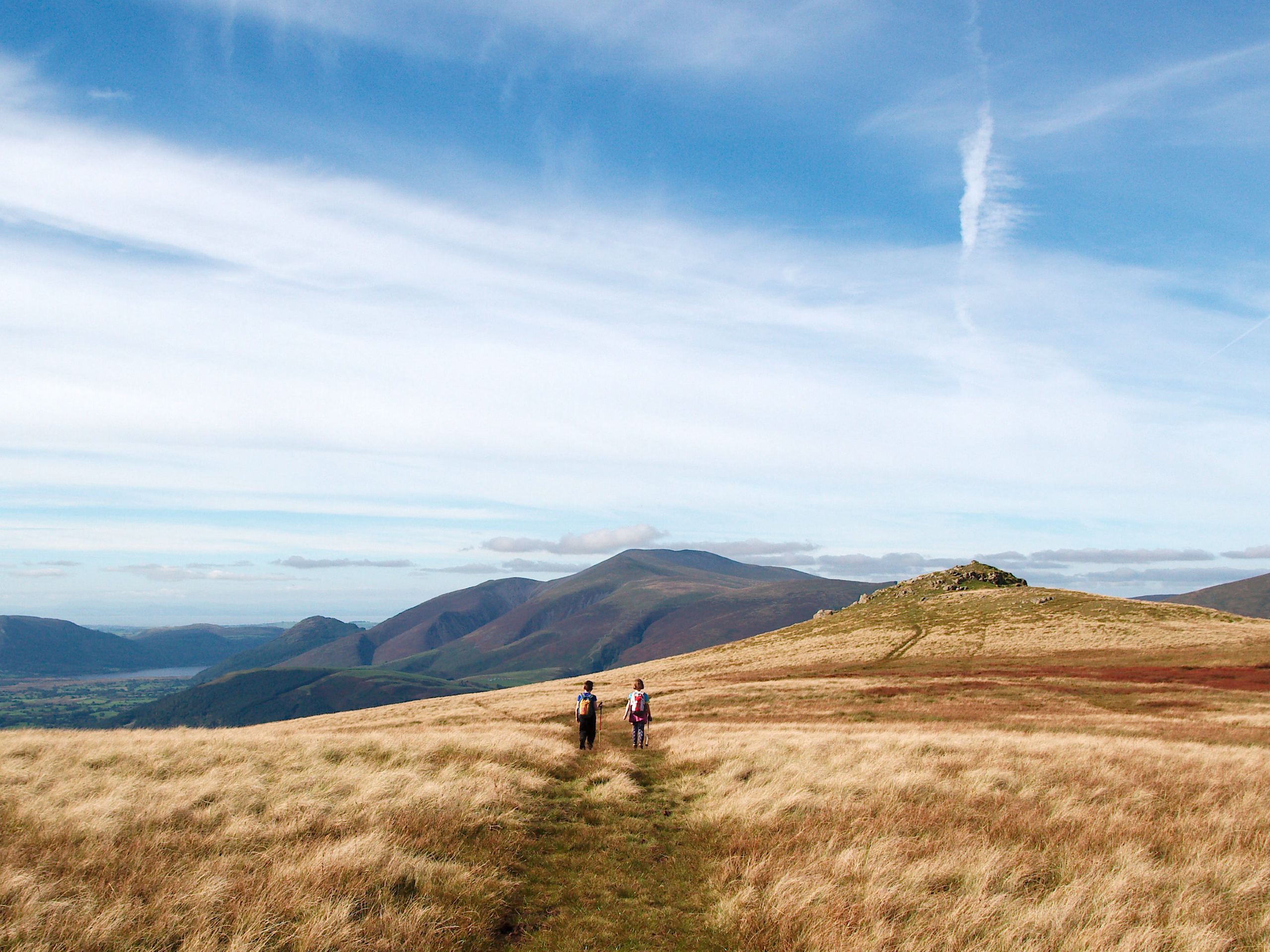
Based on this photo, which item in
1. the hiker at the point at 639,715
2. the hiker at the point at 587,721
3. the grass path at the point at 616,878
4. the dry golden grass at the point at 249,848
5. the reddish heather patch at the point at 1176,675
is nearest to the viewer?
the dry golden grass at the point at 249,848

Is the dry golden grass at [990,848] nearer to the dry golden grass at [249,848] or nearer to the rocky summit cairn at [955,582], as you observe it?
the dry golden grass at [249,848]

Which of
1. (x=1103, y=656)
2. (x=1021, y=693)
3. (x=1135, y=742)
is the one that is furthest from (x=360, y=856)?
(x=1103, y=656)

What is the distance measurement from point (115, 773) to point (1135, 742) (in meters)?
29.6

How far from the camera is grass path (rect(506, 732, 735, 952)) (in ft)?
30.6

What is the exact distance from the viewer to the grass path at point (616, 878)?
30.6ft

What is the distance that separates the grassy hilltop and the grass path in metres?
0.06

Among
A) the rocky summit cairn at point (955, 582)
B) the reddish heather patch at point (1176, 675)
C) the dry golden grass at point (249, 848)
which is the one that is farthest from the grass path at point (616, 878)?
the rocky summit cairn at point (955, 582)

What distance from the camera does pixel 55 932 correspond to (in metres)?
7.79

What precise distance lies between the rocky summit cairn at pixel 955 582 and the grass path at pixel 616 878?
117 m

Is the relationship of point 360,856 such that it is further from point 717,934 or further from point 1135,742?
point 1135,742

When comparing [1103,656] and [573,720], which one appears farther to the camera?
[1103,656]

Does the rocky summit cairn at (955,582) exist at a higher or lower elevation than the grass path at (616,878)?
higher

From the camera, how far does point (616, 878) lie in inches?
453

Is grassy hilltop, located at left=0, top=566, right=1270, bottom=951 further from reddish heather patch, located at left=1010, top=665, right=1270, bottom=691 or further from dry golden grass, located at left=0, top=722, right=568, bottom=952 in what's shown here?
reddish heather patch, located at left=1010, top=665, right=1270, bottom=691
